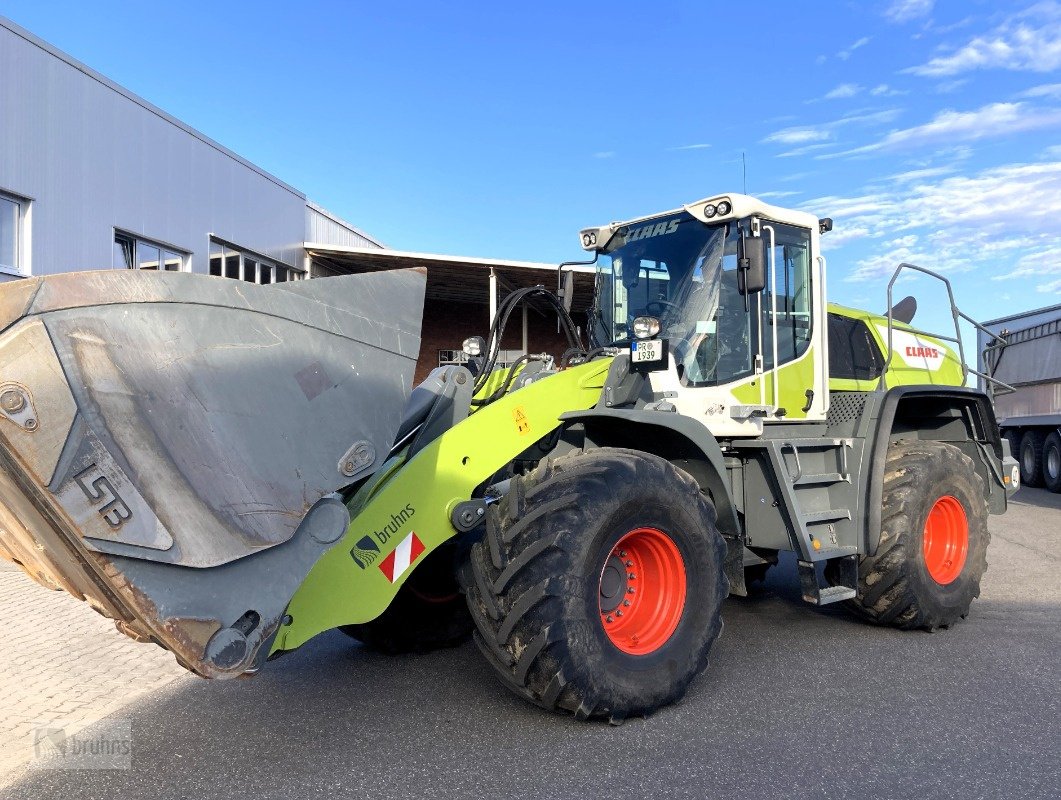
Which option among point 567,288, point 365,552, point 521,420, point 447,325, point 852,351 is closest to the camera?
point 365,552

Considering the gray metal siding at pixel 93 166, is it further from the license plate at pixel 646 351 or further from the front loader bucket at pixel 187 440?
the license plate at pixel 646 351

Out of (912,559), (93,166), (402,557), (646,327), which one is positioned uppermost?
(93,166)

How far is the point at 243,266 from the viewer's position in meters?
16.0

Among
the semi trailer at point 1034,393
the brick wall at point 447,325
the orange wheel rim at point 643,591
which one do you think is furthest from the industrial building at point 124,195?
the semi trailer at point 1034,393

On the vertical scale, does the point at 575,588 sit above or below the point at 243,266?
below

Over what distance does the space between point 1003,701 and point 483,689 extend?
2.67 metres

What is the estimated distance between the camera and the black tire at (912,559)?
5508 millimetres

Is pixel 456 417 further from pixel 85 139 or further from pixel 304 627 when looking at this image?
pixel 85 139

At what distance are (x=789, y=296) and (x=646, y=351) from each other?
1.60 metres

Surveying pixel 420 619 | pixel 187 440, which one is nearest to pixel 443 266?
pixel 420 619

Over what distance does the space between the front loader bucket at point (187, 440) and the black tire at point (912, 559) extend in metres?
3.72

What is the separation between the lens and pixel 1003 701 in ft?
14.1

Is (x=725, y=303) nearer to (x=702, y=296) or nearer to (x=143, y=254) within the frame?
(x=702, y=296)

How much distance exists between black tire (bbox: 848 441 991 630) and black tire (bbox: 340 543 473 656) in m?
2.71
